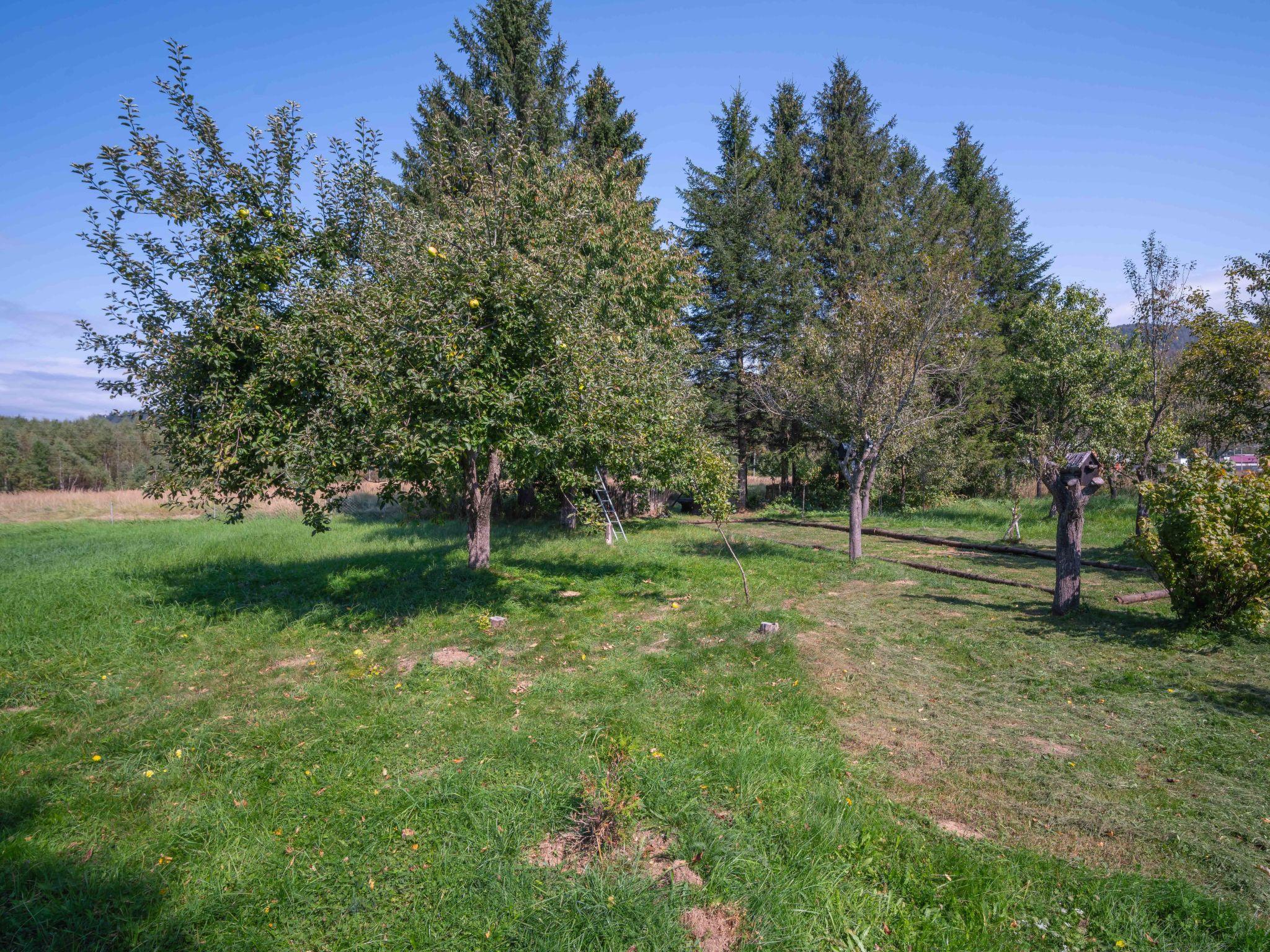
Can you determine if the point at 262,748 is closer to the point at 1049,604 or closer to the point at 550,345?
the point at 550,345

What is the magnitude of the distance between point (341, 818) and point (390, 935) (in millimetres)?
1081

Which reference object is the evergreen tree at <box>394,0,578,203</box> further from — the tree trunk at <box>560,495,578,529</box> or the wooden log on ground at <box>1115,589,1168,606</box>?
the wooden log on ground at <box>1115,589,1168,606</box>

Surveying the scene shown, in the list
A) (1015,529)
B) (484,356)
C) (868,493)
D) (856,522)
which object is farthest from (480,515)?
(1015,529)

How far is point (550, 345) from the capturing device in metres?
7.90

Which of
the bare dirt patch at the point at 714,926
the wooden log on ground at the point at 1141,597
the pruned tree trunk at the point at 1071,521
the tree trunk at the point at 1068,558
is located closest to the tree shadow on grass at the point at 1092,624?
the tree trunk at the point at 1068,558

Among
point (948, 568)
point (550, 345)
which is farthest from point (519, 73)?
point (948, 568)

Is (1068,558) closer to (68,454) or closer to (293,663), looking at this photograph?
(293,663)

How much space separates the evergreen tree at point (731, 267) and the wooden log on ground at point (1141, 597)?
17193 mm

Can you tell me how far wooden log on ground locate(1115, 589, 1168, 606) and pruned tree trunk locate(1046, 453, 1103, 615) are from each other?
97 centimetres

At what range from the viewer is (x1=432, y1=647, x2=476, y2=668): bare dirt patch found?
22.1 feet

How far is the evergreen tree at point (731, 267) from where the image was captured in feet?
87.5

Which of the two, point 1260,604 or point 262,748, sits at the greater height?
point 1260,604

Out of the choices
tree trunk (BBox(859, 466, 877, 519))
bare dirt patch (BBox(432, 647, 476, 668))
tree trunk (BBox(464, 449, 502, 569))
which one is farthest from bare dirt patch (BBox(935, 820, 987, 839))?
tree trunk (BBox(859, 466, 877, 519))

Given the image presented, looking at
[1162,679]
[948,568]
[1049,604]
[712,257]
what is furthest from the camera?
[712,257]
